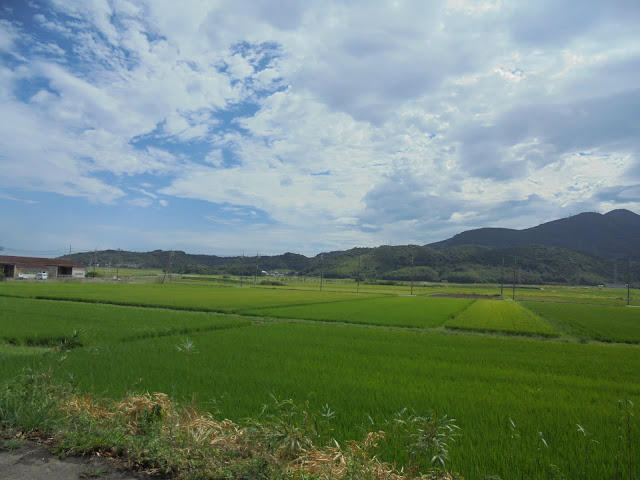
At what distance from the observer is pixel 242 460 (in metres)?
3.53

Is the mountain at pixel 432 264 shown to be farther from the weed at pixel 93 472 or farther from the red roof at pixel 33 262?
the weed at pixel 93 472

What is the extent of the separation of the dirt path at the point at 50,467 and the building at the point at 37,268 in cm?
7485

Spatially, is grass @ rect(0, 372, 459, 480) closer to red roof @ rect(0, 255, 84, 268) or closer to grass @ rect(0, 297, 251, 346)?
grass @ rect(0, 297, 251, 346)

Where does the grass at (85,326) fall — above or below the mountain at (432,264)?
below

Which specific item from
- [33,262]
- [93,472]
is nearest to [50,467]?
[93,472]

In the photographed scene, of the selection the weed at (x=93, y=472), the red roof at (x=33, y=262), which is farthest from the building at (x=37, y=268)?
the weed at (x=93, y=472)

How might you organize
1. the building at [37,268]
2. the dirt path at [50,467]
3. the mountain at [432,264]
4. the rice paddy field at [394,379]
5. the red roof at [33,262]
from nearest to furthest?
1. the dirt path at [50,467]
2. the rice paddy field at [394,379]
3. the building at [37,268]
4. the red roof at [33,262]
5. the mountain at [432,264]

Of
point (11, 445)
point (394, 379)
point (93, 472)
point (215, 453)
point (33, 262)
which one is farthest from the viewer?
point (33, 262)

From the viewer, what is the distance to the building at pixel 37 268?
62844 mm

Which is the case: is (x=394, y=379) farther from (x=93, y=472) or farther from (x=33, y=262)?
(x=33, y=262)

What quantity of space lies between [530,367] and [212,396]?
8.17 meters

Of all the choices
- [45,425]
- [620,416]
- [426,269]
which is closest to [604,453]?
[620,416]

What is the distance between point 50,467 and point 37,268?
79.5 metres

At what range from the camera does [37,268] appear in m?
66.2
